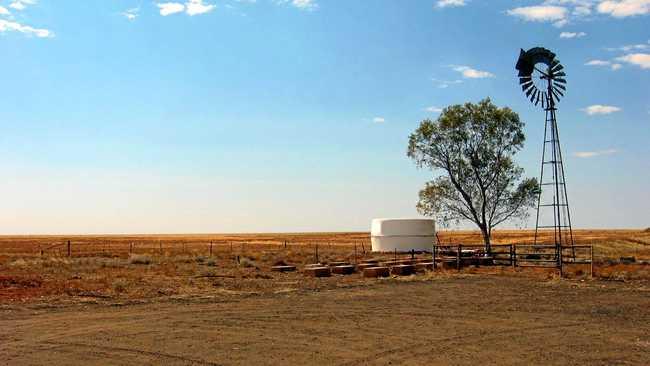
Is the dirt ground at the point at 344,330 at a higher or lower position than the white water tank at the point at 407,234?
lower

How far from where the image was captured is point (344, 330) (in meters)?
12.8

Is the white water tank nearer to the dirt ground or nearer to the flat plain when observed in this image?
the flat plain

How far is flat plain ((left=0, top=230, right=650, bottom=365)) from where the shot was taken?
10.4 meters

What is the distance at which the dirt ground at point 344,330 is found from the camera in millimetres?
10250

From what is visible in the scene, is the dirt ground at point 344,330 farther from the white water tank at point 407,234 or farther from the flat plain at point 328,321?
the white water tank at point 407,234

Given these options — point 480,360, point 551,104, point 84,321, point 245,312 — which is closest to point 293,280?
point 245,312

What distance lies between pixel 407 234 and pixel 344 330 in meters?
37.0

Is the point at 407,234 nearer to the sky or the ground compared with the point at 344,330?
nearer to the sky

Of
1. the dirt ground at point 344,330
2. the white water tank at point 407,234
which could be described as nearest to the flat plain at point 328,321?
the dirt ground at point 344,330

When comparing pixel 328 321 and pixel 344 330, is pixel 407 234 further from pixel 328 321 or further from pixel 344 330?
pixel 344 330

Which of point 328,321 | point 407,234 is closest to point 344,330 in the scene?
point 328,321

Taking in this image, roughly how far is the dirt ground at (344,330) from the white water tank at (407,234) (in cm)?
2907

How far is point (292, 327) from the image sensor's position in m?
13.2

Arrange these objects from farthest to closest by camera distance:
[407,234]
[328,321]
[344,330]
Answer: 1. [407,234]
2. [328,321]
3. [344,330]
